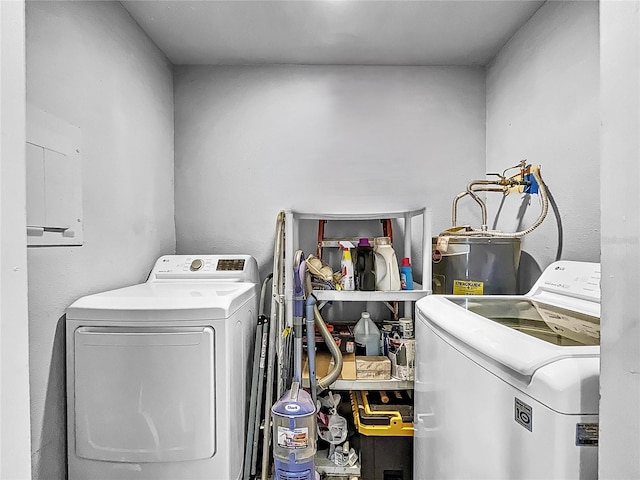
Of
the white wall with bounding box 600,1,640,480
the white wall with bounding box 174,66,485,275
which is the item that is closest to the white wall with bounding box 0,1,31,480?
the white wall with bounding box 600,1,640,480

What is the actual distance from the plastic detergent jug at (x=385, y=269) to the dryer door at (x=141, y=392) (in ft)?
2.92

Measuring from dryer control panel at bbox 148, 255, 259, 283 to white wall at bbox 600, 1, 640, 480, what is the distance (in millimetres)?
1826

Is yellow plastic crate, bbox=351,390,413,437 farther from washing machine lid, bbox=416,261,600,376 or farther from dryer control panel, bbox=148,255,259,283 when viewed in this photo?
dryer control panel, bbox=148,255,259,283

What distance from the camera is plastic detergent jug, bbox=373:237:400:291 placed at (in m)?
1.95

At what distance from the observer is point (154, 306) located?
4.75 feet

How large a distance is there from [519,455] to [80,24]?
198cm

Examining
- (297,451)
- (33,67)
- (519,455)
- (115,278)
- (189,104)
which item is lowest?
(297,451)

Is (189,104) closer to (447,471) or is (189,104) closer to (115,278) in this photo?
(115,278)

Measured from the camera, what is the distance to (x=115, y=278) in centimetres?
182

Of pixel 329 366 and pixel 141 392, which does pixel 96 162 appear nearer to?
pixel 141 392

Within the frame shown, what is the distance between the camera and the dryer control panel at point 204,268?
83.4 inches

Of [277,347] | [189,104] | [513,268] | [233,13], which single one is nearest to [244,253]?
[277,347]

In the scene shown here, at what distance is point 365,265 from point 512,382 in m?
1.29

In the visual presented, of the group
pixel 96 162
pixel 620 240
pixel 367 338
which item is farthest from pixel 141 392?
pixel 620 240
